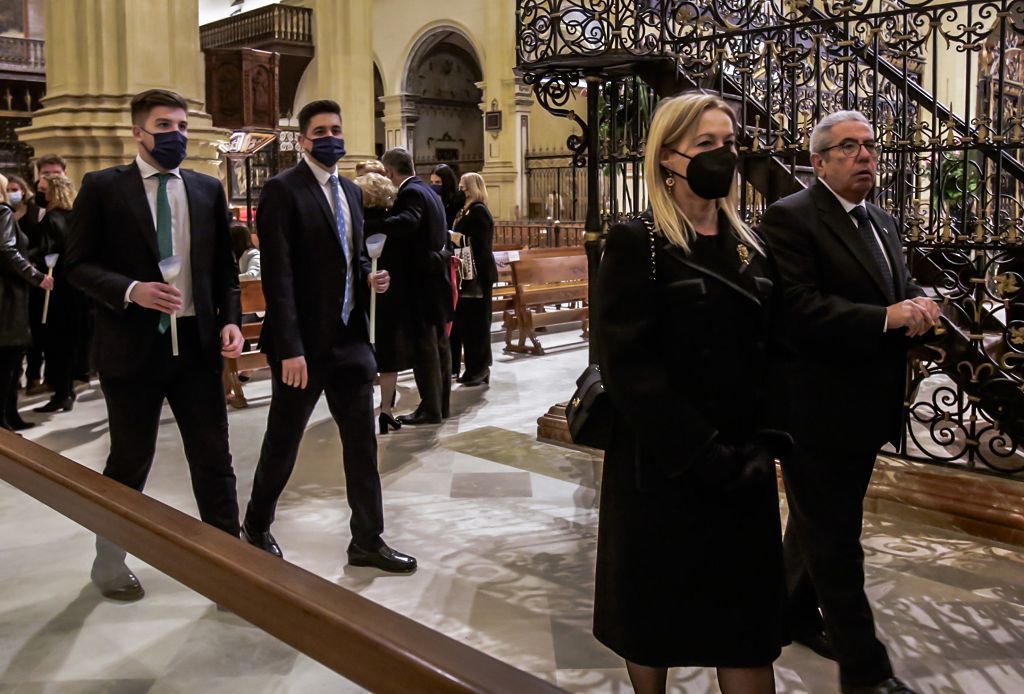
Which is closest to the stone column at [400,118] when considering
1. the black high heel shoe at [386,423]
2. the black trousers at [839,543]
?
the black high heel shoe at [386,423]

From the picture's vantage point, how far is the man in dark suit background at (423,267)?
19.1ft

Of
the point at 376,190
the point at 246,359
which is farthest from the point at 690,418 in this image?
the point at 246,359

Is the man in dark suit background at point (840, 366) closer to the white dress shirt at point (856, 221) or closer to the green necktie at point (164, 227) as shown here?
the white dress shirt at point (856, 221)

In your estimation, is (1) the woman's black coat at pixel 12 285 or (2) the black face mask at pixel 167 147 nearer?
(2) the black face mask at pixel 167 147

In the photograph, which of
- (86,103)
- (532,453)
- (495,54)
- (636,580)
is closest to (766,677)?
(636,580)

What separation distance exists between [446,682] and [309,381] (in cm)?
246

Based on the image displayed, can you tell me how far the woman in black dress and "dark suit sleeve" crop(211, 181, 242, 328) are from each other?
6.06ft

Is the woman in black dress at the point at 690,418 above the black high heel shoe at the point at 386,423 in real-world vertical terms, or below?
above

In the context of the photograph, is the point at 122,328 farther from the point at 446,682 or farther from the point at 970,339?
the point at 970,339

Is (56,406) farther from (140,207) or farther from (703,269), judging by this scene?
(703,269)

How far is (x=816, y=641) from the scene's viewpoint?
3.19 m

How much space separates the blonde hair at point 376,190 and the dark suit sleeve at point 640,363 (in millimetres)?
3604

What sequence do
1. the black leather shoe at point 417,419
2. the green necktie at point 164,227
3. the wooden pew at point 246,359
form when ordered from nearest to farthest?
the green necktie at point 164,227
the black leather shoe at point 417,419
the wooden pew at point 246,359

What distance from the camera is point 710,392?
2088mm
